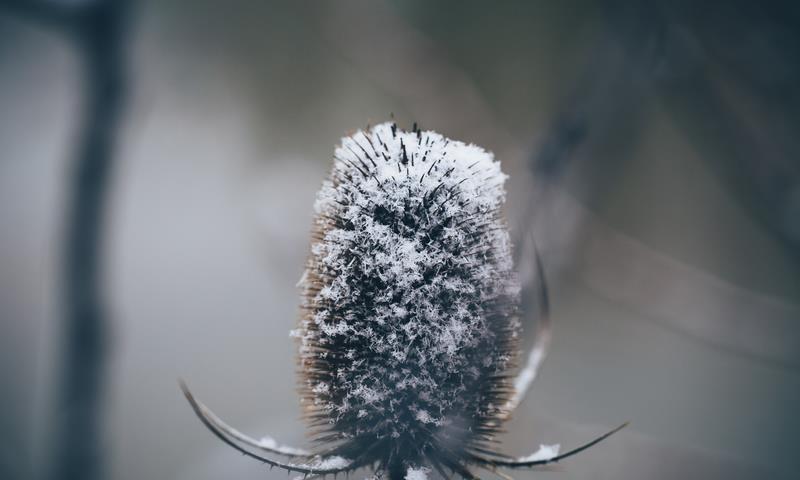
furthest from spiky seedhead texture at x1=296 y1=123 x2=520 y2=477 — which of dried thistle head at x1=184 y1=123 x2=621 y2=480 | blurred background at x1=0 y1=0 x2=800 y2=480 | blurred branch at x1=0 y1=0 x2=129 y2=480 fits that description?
blurred background at x1=0 y1=0 x2=800 y2=480

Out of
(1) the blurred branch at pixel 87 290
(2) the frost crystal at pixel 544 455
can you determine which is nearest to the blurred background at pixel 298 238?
(1) the blurred branch at pixel 87 290

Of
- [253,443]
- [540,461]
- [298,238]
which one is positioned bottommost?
[253,443]

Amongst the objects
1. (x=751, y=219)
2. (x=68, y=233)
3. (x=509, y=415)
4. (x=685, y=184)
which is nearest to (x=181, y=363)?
(x=68, y=233)

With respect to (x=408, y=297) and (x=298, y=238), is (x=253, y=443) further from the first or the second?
(x=298, y=238)

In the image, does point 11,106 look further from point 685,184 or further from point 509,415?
point 685,184

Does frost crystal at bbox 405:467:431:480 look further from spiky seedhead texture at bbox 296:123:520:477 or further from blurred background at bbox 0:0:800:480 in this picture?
blurred background at bbox 0:0:800:480

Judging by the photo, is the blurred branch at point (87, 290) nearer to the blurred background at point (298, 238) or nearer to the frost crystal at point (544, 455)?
the blurred background at point (298, 238)

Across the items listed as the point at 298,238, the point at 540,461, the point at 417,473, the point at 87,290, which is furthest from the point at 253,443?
the point at 298,238
